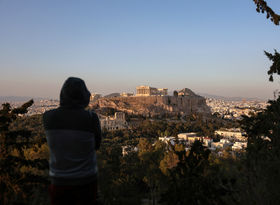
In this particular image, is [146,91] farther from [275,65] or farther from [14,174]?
[14,174]

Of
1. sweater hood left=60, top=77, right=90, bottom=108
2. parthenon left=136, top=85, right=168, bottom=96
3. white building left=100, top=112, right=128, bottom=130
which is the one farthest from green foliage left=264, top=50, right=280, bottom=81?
parthenon left=136, top=85, right=168, bottom=96

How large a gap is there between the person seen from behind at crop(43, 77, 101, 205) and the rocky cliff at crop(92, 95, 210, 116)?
357ft

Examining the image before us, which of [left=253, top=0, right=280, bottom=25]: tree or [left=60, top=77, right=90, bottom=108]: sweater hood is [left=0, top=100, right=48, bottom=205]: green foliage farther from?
[left=253, top=0, right=280, bottom=25]: tree

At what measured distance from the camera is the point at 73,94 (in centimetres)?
261

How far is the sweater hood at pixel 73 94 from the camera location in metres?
2.61

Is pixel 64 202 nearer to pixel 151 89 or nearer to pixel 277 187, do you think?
pixel 277 187

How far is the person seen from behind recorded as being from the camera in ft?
8.13

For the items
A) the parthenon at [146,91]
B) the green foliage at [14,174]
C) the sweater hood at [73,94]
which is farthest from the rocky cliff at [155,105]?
the sweater hood at [73,94]

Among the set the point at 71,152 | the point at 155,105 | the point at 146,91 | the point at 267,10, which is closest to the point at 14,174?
the point at 71,152

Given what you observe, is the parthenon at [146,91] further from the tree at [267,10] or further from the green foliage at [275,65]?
the tree at [267,10]

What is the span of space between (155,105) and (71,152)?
121 metres

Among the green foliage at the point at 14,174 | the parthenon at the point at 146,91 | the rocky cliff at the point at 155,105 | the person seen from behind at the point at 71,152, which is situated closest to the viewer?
the person seen from behind at the point at 71,152

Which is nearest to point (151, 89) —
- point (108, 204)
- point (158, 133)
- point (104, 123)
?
point (104, 123)

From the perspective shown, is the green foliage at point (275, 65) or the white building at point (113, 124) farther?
the white building at point (113, 124)
